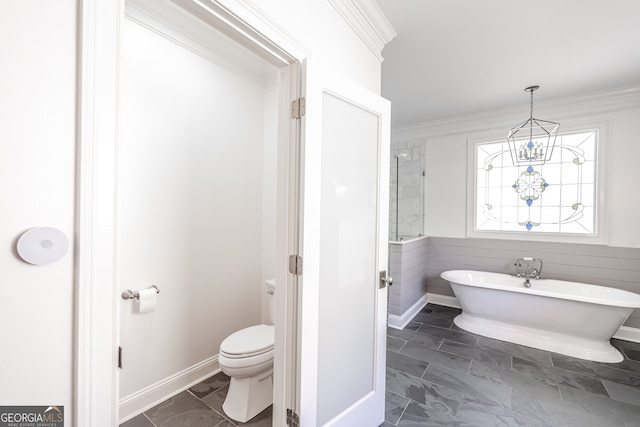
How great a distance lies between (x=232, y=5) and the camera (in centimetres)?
102

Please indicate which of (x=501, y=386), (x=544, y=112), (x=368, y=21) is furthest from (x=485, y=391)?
(x=544, y=112)

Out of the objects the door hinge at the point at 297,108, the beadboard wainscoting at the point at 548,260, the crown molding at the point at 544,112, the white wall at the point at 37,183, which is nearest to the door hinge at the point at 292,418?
the white wall at the point at 37,183

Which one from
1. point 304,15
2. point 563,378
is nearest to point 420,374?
point 563,378

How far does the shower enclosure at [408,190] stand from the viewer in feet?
12.8

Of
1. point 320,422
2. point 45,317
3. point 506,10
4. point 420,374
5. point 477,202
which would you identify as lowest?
point 420,374

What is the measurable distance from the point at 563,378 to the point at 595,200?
2.05m

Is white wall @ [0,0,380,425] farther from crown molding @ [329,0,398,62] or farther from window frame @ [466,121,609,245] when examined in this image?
window frame @ [466,121,609,245]

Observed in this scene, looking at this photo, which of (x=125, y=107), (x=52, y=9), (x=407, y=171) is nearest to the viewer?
(x=52, y=9)

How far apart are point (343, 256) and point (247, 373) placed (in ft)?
3.35

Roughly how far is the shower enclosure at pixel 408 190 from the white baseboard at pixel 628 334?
7.47 feet

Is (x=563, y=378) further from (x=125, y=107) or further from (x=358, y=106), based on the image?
(x=125, y=107)

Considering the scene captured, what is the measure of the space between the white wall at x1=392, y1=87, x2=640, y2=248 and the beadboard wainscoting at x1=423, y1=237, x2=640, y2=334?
142mm

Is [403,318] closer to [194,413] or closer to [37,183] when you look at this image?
[194,413]

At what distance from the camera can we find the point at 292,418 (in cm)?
134
